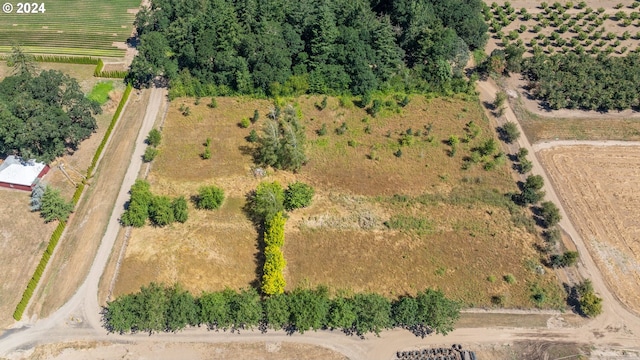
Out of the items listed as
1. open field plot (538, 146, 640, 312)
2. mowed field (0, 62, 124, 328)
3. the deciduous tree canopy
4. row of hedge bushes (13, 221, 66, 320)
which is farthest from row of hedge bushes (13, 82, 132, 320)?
open field plot (538, 146, 640, 312)

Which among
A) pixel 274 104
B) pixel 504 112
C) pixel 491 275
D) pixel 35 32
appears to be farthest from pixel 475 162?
pixel 35 32

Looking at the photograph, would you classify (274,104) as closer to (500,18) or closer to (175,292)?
(175,292)

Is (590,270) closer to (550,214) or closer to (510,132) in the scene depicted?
(550,214)

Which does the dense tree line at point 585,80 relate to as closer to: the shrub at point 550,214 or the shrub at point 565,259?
the shrub at point 550,214

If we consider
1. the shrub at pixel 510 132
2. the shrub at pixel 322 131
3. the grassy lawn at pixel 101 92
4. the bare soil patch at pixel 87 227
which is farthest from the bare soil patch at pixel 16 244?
the shrub at pixel 510 132

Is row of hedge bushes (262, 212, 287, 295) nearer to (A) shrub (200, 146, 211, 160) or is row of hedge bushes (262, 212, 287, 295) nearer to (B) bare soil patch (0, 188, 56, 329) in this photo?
(A) shrub (200, 146, 211, 160)

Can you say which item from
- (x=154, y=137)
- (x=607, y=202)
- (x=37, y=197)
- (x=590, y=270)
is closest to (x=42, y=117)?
(x=37, y=197)
